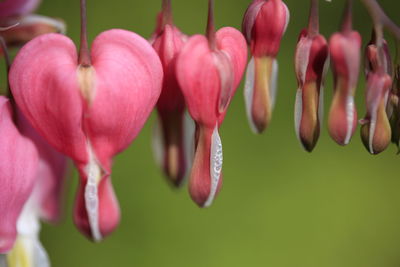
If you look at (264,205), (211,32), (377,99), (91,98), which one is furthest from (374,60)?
(264,205)

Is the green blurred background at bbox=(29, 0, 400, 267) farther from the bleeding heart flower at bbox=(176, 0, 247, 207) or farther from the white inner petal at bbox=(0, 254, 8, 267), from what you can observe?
the bleeding heart flower at bbox=(176, 0, 247, 207)

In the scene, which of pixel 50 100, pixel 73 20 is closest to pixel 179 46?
pixel 50 100

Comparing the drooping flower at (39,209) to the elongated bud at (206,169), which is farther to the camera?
the drooping flower at (39,209)

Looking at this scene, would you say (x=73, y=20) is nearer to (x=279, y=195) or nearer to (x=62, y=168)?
(x=279, y=195)

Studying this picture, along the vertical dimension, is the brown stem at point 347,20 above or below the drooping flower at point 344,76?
above

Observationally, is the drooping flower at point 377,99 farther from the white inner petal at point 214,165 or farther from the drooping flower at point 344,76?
the white inner petal at point 214,165

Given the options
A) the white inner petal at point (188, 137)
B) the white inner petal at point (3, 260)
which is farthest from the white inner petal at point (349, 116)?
the white inner petal at point (3, 260)

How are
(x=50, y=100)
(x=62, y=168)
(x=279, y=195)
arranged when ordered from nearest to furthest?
(x=50, y=100), (x=62, y=168), (x=279, y=195)
